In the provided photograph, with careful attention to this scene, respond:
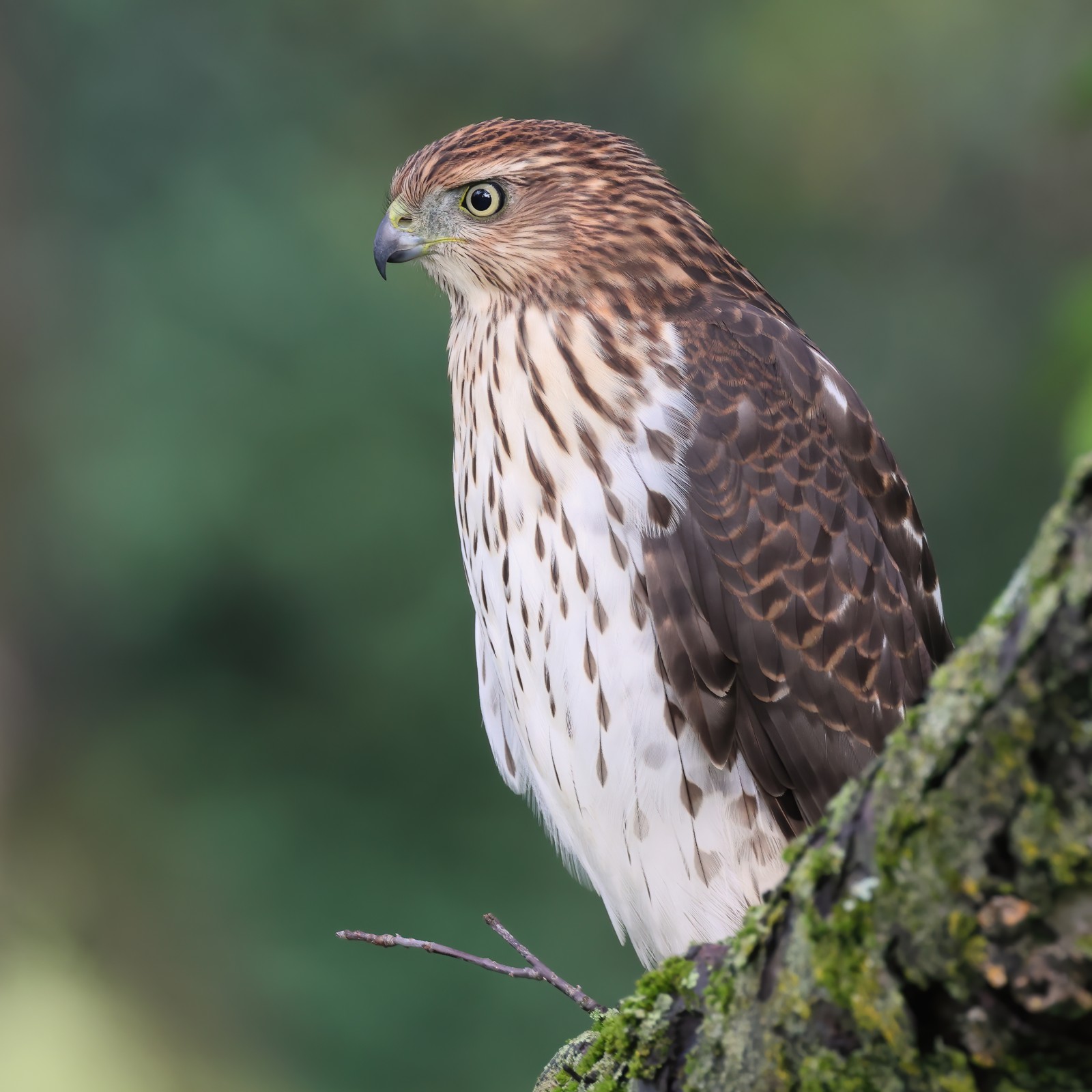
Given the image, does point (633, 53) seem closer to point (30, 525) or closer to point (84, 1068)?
point (30, 525)

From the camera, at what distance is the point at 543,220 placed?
309cm

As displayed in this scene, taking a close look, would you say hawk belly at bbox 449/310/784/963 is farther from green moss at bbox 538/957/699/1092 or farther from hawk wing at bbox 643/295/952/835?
green moss at bbox 538/957/699/1092

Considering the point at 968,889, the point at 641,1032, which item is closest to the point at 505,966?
the point at 641,1032

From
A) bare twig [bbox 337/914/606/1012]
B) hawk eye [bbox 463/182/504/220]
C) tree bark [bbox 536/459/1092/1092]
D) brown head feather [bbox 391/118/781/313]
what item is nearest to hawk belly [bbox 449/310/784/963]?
brown head feather [bbox 391/118/781/313]

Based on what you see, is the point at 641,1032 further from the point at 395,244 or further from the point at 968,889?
the point at 395,244

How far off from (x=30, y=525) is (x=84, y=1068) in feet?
10.2

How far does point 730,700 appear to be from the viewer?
2.65 metres

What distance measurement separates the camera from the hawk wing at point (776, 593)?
2.61 metres

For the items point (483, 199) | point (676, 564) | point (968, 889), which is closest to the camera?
point (968, 889)

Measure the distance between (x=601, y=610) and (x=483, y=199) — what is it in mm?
1153

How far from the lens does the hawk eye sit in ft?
10.4

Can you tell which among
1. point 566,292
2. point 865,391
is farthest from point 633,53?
point 566,292

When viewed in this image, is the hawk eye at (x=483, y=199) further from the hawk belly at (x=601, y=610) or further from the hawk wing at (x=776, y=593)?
the hawk wing at (x=776, y=593)

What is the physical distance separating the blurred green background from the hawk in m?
4.81
